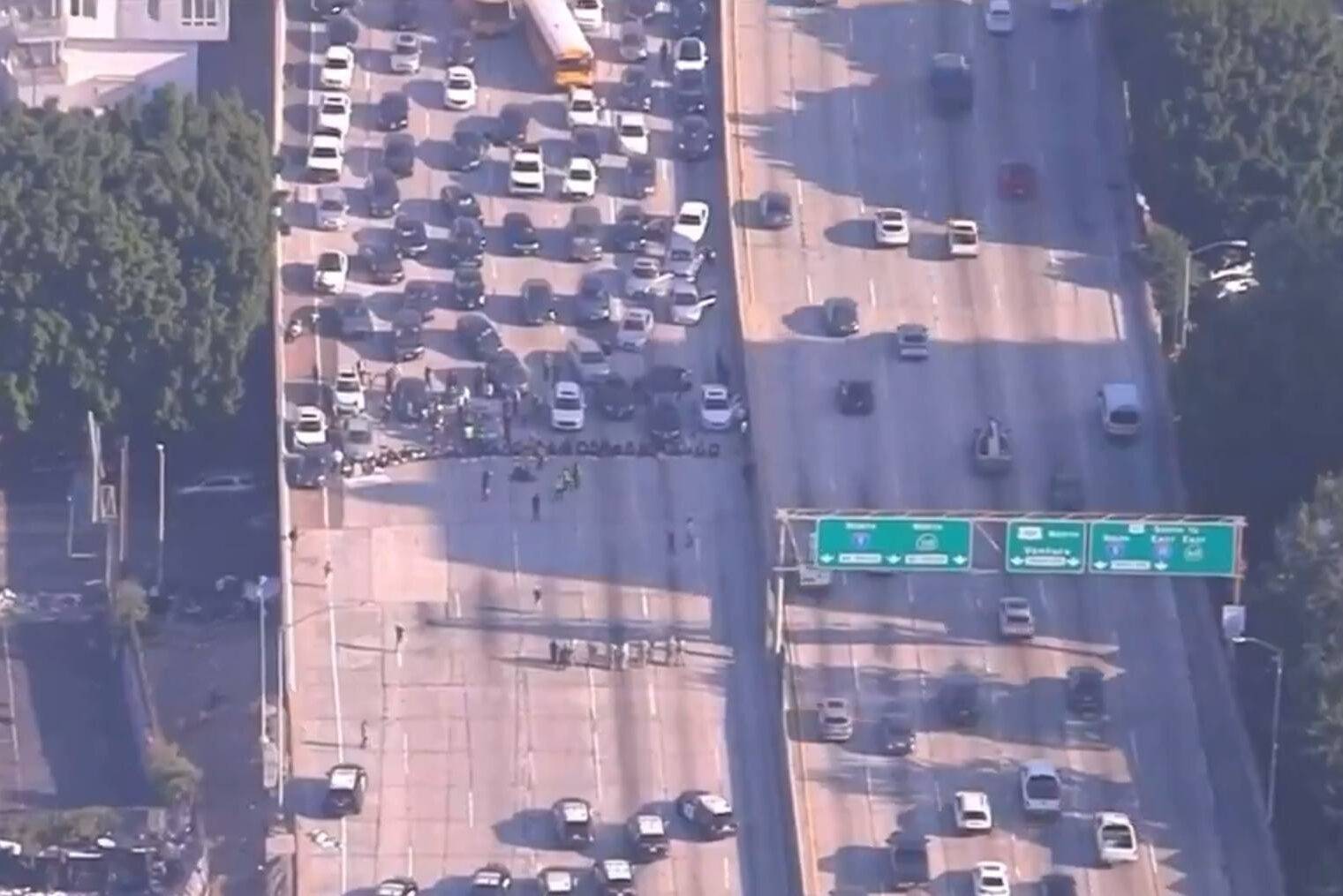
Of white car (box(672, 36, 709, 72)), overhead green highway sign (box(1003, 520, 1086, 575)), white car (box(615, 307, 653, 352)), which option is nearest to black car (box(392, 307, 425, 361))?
white car (box(615, 307, 653, 352))

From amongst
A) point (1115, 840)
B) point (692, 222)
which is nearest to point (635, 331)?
point (692, 222)

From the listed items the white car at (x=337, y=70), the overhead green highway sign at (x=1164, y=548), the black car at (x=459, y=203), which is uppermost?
the white car at (x=337, y=70)

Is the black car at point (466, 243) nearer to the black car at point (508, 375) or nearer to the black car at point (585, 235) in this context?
the black car at point (585, 235)

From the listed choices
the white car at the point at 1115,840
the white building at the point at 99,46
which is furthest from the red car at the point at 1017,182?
the white car at the point at 1115,840

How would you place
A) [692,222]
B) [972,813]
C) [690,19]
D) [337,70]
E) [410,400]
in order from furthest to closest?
1. [690,19]
2. [337,70]
3. [692,222]
4. [410,400]
5. [972,813]

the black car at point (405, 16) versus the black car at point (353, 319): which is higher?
the black car at point (405, 16)

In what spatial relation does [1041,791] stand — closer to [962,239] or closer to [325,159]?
[962,239]

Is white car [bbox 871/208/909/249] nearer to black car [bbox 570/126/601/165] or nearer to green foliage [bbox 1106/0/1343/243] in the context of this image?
green foliage [bbox 1106/0/1343/243]
